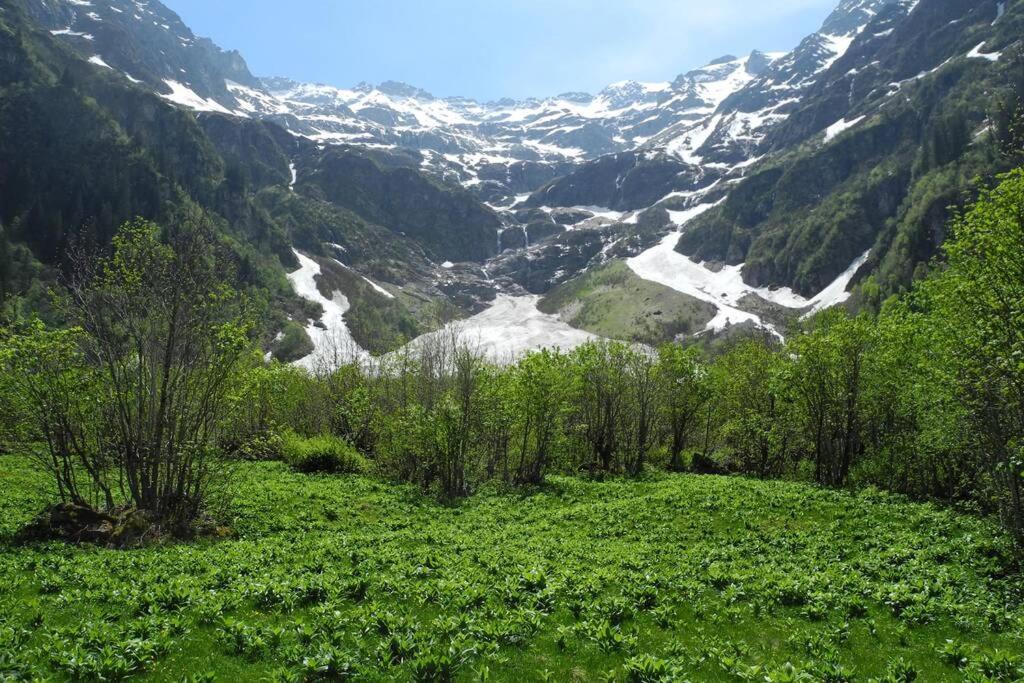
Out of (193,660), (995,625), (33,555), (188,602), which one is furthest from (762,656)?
(33,555)

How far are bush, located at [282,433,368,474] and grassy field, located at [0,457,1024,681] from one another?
23285mm

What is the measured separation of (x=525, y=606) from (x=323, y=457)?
132 feet

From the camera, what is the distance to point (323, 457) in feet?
167

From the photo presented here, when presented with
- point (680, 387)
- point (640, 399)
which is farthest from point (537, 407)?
point (680, 387)

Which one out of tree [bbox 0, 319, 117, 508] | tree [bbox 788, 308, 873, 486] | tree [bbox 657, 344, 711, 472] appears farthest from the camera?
tree [bbox 657, 344, 711, 472]

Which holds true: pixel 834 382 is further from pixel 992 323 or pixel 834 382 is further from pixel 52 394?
pixel 52 394

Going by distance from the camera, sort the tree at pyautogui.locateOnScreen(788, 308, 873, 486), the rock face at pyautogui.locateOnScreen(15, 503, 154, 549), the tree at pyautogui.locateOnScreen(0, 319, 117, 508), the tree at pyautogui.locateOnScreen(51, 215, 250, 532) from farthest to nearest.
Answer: the tree at pyautogui.locateOnScreen(788, 308, 873, 486) < the tree at pyautogui.locateOnScreen(51, 215, 250, 532) < the tree at pyautogui.locateOnScreen(0, 319, 117, 508) < the rock face at pyautogui.locateOnScreen(15, 503, 154, 549)

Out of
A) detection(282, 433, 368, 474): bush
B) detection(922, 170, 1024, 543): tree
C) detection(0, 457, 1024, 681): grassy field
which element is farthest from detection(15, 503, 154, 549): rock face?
detection(922, 170, 1024, 543): tree

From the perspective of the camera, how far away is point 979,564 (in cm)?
1984

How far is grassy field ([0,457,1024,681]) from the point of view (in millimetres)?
11273

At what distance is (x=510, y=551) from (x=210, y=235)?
69.9ft

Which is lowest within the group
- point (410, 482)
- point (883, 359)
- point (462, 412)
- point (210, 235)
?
point (410, 482)

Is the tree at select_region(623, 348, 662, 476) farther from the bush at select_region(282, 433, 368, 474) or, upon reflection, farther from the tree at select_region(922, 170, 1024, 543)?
the tree at select_region(922, 170, 1024, 543)

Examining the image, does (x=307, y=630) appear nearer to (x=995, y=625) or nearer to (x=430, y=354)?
(x=995, y=625)
